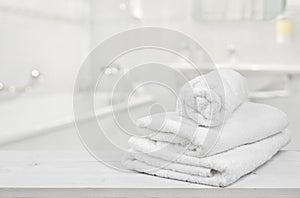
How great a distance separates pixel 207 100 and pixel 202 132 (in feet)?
0.15

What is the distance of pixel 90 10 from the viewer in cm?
228

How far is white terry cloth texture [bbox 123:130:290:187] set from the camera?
58 centimetres

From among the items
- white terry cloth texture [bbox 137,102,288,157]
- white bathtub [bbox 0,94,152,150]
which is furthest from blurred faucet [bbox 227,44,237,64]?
white terry cloth texture [bbox 137,102,288,157]

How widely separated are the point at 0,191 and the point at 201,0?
1.73 m

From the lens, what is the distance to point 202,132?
2.00ft

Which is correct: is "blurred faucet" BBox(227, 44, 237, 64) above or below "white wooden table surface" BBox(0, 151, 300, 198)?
below

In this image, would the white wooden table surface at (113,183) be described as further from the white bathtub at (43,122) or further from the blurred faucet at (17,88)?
the blurred faucet at (17,88)

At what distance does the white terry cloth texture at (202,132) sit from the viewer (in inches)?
23.7

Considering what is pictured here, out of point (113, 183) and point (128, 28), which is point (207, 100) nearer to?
point (113, 183)

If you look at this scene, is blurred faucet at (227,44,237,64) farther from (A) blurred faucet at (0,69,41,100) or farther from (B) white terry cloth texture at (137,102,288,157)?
(B) white terry cloth texture at (137,102,288,157)

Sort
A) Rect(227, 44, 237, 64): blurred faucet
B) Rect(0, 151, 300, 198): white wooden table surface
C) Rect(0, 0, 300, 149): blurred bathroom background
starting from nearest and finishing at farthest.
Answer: Rect(0, 151, 300, 198): white wooden table surface, Rect(0, 0, 300, 149): blurred bathroom background, Rect(227, 44, 237, 64): blurred faucet

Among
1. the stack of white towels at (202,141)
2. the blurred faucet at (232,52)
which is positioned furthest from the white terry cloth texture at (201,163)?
the blurred faucet at (232,52)

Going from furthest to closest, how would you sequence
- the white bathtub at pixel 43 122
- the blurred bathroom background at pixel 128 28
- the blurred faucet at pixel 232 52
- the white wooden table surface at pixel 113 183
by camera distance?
the blurred faucet at pixel 232 52
the blurred bathroom background at pixel 128 28
the white bathtub at pixel 43 122
the white wooden table surface at pixel 113 183

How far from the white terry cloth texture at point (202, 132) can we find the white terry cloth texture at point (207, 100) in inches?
0.5
